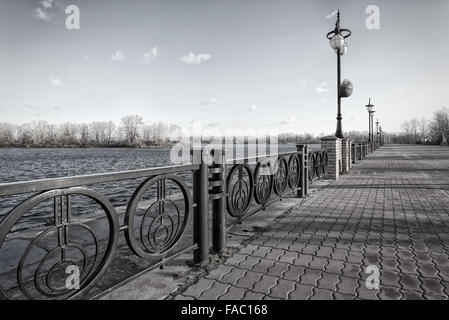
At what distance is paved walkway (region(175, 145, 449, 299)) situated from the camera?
2611mm

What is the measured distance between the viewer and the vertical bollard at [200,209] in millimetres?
3121

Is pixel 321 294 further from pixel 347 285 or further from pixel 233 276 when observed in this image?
pixel 233 276

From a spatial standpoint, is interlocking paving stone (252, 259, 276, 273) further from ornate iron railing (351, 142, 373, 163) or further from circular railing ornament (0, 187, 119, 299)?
ornate iron railing (351, 142, 373, 163)

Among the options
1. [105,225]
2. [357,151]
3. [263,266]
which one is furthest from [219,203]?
[357,151]

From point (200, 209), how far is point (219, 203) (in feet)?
1.34

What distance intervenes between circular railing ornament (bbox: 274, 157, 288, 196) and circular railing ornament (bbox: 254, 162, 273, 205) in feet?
1.25

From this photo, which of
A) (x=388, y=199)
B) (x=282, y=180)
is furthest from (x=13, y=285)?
(x=388, y=199)

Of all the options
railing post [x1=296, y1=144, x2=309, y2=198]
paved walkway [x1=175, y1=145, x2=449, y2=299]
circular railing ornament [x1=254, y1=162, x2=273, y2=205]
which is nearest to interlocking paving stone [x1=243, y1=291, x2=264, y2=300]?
paved walkway [x1=175, y1=145, x2=449, y2=299]

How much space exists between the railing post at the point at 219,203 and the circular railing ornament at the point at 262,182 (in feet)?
5.21

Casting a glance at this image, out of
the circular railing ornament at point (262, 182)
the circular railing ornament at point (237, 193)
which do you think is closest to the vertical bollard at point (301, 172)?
the circular railing ornament at point (262, 182)

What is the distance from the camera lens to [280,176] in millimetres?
6531

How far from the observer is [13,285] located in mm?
2875

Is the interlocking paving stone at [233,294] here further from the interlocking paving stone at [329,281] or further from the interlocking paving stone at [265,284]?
the interlocking paving stone at [329,281]
